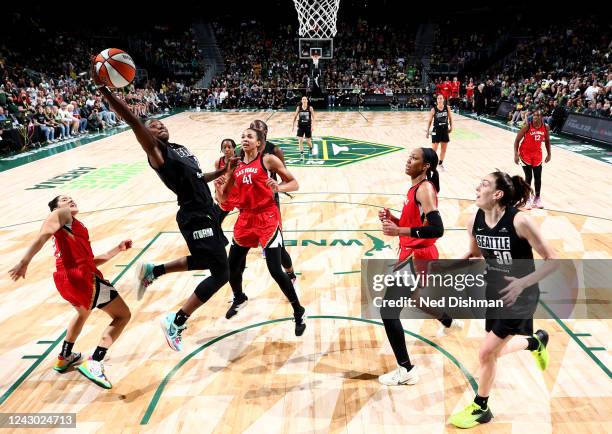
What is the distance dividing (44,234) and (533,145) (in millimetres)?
7434

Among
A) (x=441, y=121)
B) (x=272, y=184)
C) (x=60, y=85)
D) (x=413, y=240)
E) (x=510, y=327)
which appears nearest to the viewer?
(x=510, y=327)

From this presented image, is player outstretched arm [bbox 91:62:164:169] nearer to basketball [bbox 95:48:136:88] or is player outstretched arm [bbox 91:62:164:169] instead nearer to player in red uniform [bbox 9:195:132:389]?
basketball [bbox 95:48:136:88]

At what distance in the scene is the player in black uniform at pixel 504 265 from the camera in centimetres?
310

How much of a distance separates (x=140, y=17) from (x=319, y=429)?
3761cm

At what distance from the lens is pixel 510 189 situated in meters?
3.21

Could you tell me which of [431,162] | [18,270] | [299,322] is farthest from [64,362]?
[431,162]

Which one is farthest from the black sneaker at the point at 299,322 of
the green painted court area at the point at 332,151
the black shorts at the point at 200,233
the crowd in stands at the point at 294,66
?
the crowd in stands at the point at 294,66

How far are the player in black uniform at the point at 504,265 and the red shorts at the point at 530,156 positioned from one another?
17.9 ft

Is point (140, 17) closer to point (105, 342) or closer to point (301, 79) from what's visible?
point (301, 79)

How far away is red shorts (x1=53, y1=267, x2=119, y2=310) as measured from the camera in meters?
3.80

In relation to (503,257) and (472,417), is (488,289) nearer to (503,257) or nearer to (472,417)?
(503,257)

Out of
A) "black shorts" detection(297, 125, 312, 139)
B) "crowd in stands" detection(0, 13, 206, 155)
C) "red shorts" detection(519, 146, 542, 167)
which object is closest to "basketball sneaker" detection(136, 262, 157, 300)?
"red shorts" detection(519, 146, 542, 167)

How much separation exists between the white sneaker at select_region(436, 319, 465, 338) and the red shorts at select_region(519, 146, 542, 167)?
179 inches

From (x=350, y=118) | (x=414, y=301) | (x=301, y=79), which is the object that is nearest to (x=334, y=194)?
(x=414, y=301)
